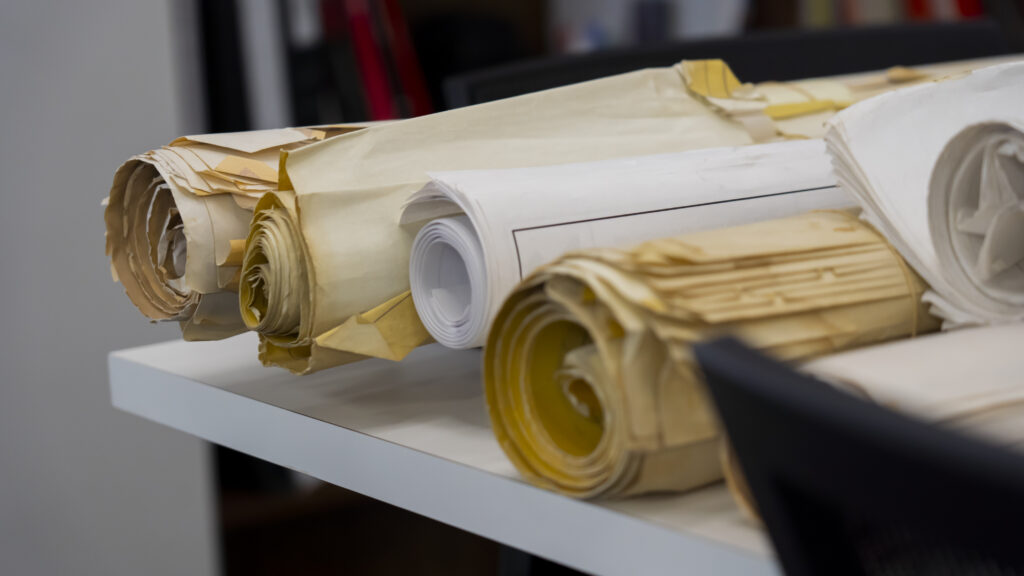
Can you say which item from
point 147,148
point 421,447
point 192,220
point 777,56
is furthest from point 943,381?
point 147,148

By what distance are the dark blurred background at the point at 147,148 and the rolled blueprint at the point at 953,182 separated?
0.49 m

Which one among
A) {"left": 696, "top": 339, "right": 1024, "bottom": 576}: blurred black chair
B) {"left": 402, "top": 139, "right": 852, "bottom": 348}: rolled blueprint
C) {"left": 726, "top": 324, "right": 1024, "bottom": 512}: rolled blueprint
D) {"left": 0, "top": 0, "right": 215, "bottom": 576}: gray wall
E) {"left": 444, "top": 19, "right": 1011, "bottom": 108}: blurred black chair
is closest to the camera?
{"left": 696, "top": 339, "right": 1024, "bottom": 576}: blurred black chair

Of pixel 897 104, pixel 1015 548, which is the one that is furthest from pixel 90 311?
pixel 1015 548

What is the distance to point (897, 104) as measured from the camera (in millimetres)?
540

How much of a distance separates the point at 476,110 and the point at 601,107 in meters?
0.10

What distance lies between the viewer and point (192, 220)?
1.94ft

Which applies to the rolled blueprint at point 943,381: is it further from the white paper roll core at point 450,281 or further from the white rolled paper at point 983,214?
the white paper roll core at point 450,281

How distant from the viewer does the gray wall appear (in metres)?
1.35

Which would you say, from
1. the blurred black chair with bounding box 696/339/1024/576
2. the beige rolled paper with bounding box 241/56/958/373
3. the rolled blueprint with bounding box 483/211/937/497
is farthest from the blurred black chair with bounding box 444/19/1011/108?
the blurred black chair with bounding box 696/339/1024/576

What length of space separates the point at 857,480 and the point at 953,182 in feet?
1.07

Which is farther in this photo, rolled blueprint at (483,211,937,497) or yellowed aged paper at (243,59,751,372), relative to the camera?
yellowed aged paper at (243,59,751,372)

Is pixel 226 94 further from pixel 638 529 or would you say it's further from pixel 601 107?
pixel 638 529

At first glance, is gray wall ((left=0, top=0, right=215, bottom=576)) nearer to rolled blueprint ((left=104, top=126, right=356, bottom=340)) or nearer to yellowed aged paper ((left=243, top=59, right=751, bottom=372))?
rolled blueprint ((left=104, top=126, right=356, bottom=340))

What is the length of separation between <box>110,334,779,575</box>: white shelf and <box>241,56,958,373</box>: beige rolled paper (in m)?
0.04
